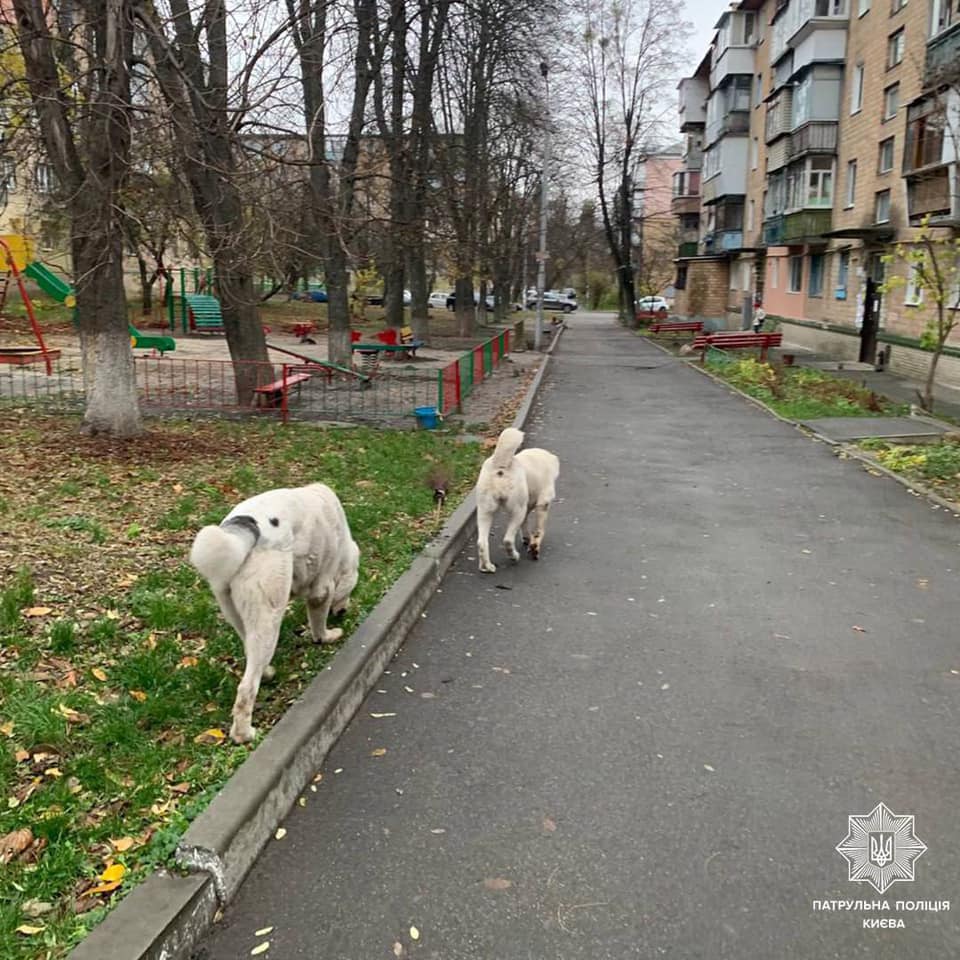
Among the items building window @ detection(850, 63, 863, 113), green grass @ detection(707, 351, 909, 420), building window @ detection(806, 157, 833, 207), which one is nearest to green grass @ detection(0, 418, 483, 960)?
green grass @ detection(707, 351, 909, 420)

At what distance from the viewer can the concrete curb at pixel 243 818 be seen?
9.09 ft

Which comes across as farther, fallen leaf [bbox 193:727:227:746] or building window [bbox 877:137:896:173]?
building window [bbox 877:137:896:173]

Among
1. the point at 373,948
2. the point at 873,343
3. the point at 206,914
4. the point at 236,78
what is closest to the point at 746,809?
the point at 373,948

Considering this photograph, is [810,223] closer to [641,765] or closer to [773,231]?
[773,231]

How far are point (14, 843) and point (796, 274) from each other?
36.5 metres

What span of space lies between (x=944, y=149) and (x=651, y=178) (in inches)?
2348

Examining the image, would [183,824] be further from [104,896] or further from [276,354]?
[276,354]

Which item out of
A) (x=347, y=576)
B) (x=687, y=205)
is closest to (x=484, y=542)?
(x=347, y=576)

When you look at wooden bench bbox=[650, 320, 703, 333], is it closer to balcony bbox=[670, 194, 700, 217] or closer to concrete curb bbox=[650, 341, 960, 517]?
concrete curb bbox=[650, 341, 960, 517]

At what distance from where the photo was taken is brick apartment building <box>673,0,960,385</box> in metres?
21.5

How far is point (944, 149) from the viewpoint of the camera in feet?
66.7
